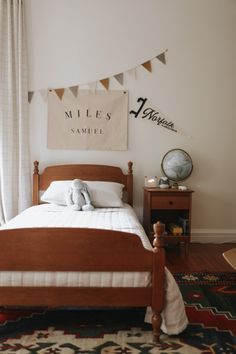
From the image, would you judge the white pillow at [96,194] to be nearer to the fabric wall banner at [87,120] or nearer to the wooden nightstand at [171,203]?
the wooden nightstand at [171,203]

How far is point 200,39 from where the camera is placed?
342cm

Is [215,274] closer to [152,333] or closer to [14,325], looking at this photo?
[152,333]

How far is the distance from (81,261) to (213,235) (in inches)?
92.6

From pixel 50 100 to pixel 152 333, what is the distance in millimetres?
2544

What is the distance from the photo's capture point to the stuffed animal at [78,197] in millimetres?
2779

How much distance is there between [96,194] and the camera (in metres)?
2.96

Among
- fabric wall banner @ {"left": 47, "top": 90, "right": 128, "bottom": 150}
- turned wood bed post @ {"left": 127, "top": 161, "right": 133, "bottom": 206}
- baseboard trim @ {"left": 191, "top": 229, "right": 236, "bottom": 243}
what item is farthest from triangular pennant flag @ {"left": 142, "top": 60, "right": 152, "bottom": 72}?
baseboard trim @ {"left": 191, "top": 229, "right": 236, "bottom": 243}

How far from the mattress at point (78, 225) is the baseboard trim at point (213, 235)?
1.10 meters

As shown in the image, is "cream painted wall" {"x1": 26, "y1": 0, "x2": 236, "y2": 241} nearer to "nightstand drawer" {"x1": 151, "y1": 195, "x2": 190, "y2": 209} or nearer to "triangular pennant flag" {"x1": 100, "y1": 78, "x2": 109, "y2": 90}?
"triangular pennant flag" {"x1": 100, "y1": 78, "x2": 109, "y2": 90}

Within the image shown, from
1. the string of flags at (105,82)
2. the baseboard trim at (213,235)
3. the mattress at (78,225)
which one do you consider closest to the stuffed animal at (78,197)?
the mattress at (78,225)

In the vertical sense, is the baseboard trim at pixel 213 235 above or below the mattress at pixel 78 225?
below

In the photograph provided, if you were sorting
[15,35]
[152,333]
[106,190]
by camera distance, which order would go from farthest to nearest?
1. [15,35]
2. [106,190]
3. [152,333]

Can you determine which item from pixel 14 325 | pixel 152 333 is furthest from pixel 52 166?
pixel 152 333

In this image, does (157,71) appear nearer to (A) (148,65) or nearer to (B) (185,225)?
(A) (148,65)
